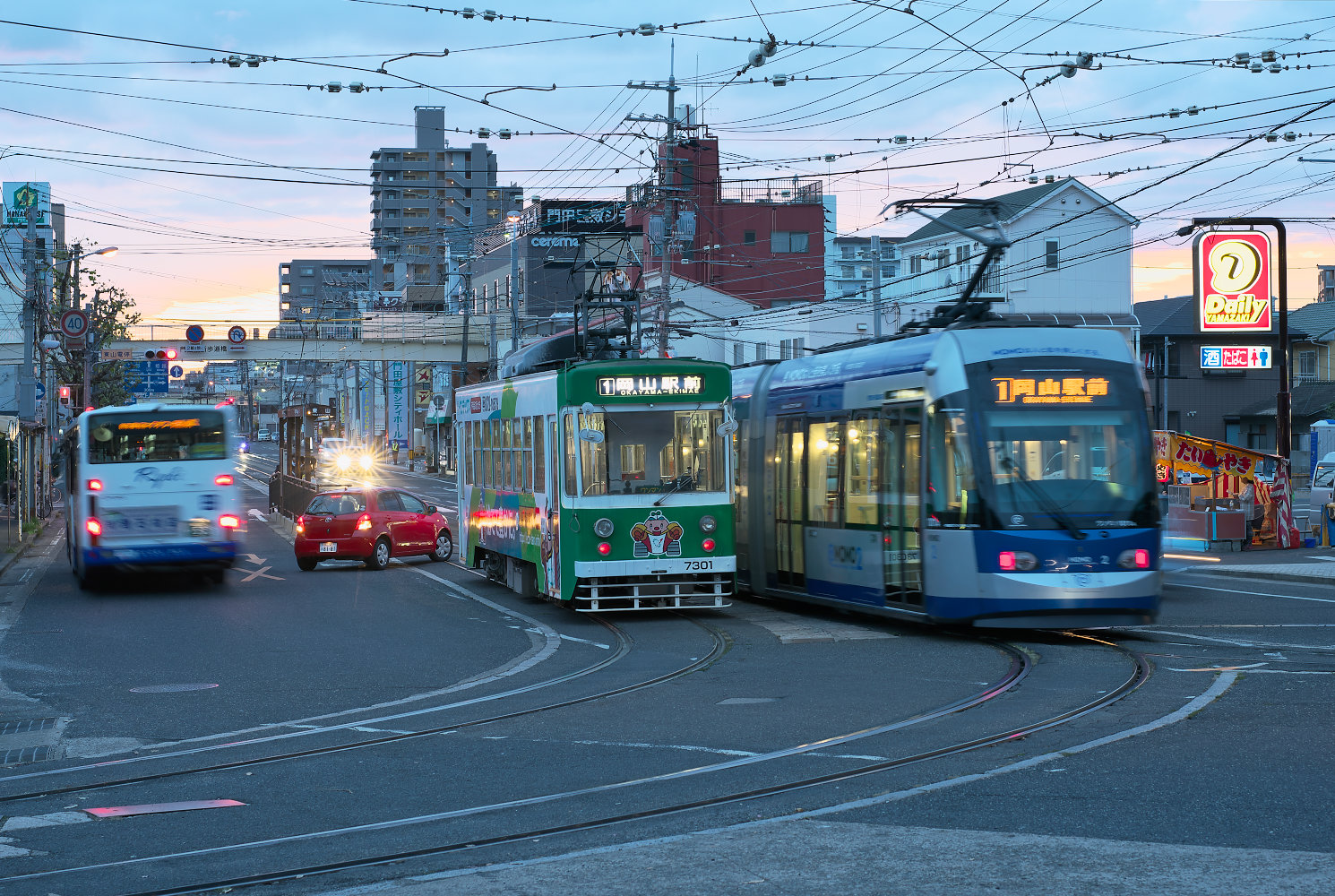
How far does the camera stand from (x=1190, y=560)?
2898 centimetres

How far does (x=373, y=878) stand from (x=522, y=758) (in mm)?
3115

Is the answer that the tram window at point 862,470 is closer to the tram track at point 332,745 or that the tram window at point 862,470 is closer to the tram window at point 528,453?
the tram track at point 332,745

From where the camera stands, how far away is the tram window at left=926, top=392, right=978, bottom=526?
51.1 ft

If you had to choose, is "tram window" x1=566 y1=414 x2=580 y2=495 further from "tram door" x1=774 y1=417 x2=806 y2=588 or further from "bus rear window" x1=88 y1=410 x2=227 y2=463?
"bus rear window" x1=88 y1=410 x2=227 y2=463

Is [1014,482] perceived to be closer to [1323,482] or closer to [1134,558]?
[1134,558]

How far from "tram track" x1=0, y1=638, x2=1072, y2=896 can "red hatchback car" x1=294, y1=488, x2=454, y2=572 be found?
19.7m

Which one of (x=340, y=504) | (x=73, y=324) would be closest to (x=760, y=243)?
(x=73, y=324)

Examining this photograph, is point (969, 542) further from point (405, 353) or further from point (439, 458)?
point (439, 458)

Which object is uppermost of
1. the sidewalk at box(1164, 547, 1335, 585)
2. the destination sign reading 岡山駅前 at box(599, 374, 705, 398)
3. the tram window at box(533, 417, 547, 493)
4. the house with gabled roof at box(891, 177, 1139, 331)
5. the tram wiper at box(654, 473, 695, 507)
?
the house with gabled roof at box(891, 177, 1139, 331)

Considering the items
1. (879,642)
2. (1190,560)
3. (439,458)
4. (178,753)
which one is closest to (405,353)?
(439,458)

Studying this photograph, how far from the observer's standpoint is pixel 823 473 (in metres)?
18.6

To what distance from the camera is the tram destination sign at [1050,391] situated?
51.3ft

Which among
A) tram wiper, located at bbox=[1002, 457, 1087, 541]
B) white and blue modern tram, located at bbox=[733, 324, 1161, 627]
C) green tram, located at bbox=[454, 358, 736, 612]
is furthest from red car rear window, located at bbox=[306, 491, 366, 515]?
tram wiper, located at bbox=[1002, 457, 1087, 541]

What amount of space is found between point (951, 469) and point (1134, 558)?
205 centimetres
